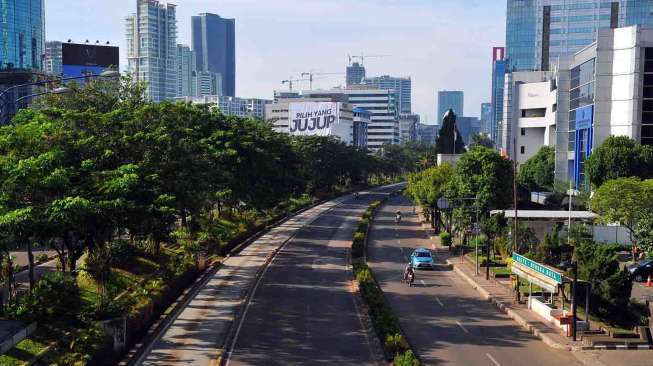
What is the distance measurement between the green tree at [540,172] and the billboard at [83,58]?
3129 inches

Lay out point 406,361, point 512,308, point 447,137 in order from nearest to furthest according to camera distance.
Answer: point 406,361, point 512,308, point 447,137

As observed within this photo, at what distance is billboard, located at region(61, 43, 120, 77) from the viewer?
133m

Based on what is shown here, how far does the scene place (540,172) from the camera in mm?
93688

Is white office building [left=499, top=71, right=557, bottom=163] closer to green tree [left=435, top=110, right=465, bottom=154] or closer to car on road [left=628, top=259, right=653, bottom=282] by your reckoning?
green tree [left=435, top=110, right=465, bottom=154]

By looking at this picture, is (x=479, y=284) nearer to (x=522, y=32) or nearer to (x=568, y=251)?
(x=568, y=251)

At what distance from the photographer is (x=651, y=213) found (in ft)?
157

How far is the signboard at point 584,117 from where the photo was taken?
72.2m

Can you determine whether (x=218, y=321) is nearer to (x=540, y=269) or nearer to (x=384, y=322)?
(x=384, y=322)

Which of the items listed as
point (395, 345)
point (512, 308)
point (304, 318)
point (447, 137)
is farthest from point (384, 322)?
point (447, 137)

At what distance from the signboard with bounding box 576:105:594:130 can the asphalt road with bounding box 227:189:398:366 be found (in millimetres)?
31410

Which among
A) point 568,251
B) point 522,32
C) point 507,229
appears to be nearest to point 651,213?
point 568,251

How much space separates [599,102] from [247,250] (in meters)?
39.3

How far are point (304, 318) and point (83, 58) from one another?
115 meters

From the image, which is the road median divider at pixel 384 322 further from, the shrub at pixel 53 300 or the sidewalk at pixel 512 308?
the shrub at pixel 53 300
